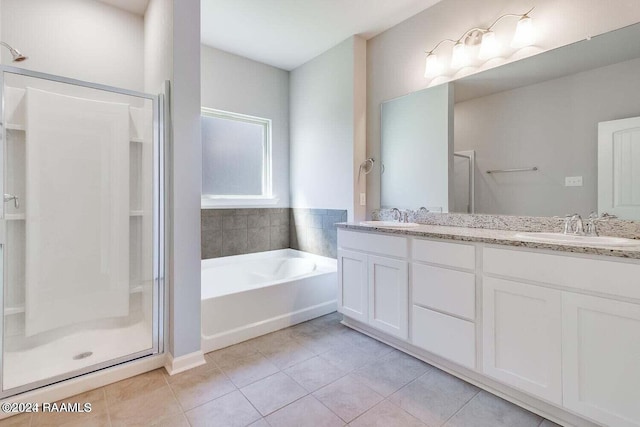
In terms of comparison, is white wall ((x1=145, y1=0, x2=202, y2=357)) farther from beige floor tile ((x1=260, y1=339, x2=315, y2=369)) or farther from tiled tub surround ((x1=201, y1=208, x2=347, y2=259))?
tiled tub surround ((x1=201, y1=208, x2=347, y2=259))

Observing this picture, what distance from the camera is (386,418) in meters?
1.47

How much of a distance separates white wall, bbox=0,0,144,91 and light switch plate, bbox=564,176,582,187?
10.6 ft

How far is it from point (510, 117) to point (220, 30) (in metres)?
2.46

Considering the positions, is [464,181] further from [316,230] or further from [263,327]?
[263,327]

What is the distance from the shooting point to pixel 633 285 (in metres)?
1.18

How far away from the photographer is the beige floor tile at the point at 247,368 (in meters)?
1.79

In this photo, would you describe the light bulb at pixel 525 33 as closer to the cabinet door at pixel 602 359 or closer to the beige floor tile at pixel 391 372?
the cabinet door at pixel 602 359

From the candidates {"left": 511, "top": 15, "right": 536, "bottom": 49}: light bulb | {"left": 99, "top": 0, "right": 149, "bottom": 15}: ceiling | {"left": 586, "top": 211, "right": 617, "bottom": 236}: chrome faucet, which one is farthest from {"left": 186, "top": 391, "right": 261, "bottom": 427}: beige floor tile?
{"left": 99, "top": 0, "right": 149, "bottom": 15}: ceiling

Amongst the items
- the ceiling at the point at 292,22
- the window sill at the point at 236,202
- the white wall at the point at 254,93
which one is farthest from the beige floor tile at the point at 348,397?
the ceiling at the point at 292,22

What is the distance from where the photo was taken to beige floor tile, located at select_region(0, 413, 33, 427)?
1.42 metres

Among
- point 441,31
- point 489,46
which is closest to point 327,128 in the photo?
point 441,31

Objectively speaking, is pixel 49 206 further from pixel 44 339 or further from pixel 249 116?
pixel 249 116

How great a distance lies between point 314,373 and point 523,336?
1149 millimetres

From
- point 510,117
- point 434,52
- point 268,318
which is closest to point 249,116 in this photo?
point 434,52
